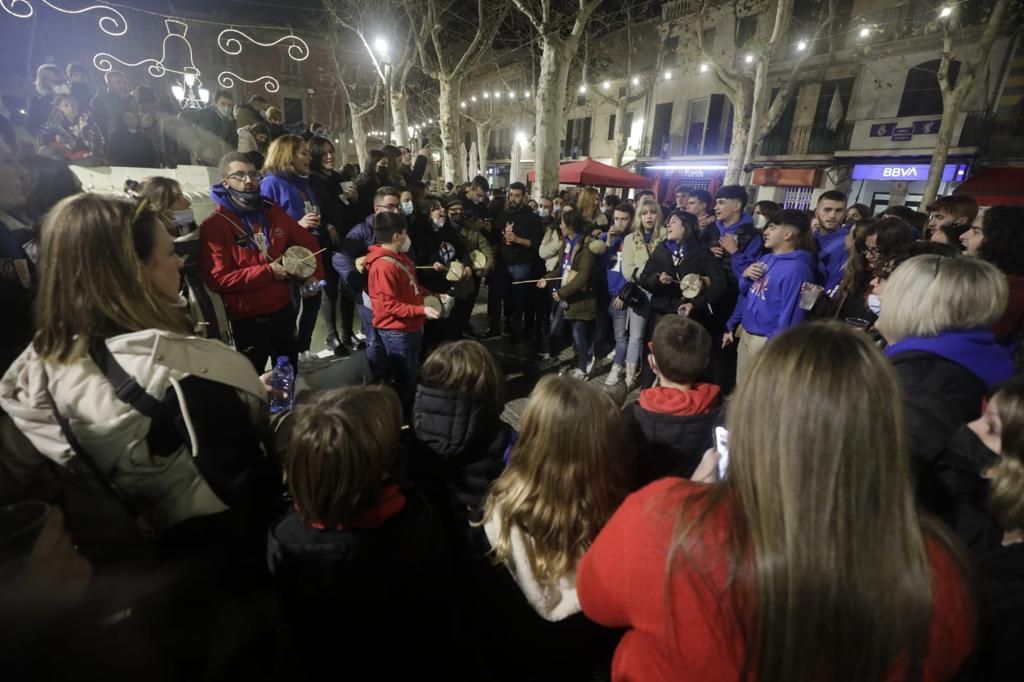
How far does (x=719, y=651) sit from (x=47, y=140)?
9145 mm

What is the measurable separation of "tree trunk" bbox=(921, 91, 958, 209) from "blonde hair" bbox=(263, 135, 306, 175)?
15412 mm

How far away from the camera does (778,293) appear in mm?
3633

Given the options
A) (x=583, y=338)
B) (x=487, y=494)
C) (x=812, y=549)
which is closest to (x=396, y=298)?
(x=583, y=338)

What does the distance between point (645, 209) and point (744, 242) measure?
107 cm

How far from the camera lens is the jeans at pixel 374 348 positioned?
13.8 ft

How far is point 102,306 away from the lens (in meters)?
1.42

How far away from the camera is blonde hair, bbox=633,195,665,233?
472 centimetres

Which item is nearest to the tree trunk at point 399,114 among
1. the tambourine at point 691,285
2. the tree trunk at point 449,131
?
the tree trunk at point 449,131

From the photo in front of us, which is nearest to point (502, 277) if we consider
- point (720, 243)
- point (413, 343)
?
point (413, 343)

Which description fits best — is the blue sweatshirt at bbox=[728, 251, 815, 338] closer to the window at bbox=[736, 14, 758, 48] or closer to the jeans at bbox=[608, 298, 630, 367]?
the jeans at bbox=[608, 298, 630, 367]

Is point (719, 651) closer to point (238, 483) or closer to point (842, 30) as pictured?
point (238, 483)

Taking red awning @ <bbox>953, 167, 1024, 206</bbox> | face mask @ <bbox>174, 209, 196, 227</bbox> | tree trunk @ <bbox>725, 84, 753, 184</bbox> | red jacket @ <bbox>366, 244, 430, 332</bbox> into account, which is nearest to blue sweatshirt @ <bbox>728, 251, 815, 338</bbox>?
red jacket @ <bbox>366, 244, 430, 332</bbox>

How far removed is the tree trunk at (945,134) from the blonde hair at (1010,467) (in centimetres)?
1503

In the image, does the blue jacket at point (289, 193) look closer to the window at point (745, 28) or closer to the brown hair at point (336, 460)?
the brown hair at point (336, 460)
